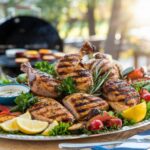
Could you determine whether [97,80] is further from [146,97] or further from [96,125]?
[96,125]

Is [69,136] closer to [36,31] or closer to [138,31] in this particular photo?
[36,31]

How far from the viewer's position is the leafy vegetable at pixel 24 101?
201 centimetres

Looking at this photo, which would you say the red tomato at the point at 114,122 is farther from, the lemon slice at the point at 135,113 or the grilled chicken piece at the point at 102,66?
the grilled chicken piece at the point at 102,66

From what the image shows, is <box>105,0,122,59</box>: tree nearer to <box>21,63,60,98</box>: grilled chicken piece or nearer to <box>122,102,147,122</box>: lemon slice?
<box>21,63,60,98</box>: grilled chicken piece

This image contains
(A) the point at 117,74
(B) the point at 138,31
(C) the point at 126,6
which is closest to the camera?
(A) the point at 117,74

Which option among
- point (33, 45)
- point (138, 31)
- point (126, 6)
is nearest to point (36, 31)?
point (33, 45)

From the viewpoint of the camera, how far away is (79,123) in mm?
1870

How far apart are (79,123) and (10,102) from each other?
1.47 ft

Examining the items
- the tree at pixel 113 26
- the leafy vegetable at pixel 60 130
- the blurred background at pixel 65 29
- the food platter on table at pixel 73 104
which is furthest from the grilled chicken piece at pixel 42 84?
the tree at pixel 113 26

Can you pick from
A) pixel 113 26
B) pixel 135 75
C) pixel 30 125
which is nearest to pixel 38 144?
pixel 30 125

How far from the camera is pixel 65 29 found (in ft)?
29.2

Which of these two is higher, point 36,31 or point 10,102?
point 36,31

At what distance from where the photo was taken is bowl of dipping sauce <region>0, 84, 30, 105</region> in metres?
2.13

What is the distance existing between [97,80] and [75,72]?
0.14 meters
